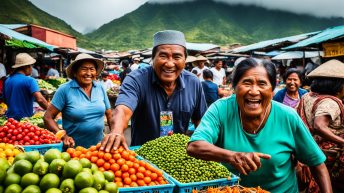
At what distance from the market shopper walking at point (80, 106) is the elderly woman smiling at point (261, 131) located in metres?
2.26

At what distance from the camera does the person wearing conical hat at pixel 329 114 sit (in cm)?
359

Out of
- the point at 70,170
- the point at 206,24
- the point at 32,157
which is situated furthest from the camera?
the point at 206,24

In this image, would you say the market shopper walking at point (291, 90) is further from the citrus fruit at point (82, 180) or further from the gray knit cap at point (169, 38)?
the citrus fruit at point (82, 180)

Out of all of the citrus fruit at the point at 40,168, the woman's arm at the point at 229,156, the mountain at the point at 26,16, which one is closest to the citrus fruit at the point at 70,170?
the citrus fruit at the point at 40,168

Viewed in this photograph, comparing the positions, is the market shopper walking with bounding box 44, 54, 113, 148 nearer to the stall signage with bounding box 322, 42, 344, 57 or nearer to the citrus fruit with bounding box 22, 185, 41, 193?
the citrus fruit with bounding box 22, 185, 41, 193

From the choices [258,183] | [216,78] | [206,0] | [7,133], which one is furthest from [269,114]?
[206,0]

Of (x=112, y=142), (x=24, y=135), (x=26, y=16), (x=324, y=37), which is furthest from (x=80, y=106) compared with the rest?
(x=26, y=16)

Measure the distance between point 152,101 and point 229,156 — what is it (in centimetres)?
141

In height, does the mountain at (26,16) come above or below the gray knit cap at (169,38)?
above

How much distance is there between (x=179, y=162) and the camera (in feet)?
9.14

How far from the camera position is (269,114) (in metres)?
2.43

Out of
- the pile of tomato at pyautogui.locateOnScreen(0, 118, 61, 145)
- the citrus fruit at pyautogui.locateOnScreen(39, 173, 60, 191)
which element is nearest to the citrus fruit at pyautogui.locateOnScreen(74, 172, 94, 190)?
the citrus fruit at pyautogui.locateOnScreen(39, 173, 60, 191)

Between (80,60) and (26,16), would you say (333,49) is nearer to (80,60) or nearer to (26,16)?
(80,60)

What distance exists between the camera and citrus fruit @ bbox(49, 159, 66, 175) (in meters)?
1.95
